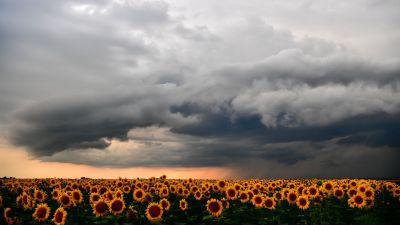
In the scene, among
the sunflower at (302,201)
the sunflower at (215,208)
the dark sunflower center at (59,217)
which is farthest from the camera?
the sunflower at (302,201)

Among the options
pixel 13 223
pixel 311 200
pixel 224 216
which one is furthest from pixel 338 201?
pixel 13 223

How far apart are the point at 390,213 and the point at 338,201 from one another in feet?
32.1

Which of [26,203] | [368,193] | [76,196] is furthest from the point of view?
[368,193]

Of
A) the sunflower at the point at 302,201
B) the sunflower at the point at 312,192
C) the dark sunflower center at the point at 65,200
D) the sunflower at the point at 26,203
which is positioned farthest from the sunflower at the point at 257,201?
the sunflower at the point at 26,203

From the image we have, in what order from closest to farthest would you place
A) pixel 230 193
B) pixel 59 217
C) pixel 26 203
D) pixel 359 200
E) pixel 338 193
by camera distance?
pixel 59 217 → pixel 26 203 → pixel 359 200 → pixel 230 193 → pixel 338 193

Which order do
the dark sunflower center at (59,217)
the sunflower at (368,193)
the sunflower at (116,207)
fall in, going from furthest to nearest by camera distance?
the sunflower at (368,193) → the sunflower at (116,207) → the dark sunflower center at (59,217)

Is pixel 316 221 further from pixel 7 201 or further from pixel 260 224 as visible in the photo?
pixel 7 201

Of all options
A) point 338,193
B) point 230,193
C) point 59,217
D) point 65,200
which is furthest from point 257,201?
point 59,217

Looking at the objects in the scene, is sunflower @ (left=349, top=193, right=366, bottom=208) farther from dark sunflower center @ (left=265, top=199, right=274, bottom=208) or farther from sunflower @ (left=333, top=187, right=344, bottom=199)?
dark sunflower center @ (left=265, top=199, right=274, bottom=208)

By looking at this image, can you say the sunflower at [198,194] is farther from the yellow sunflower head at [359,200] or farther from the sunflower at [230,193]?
the yellow sunflower head at [359,200]

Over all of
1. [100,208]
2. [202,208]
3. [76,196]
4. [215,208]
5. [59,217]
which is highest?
[76,196]

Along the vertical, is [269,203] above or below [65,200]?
below

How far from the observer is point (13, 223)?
18.9 meters

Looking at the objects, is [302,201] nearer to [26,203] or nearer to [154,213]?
[154,213]
